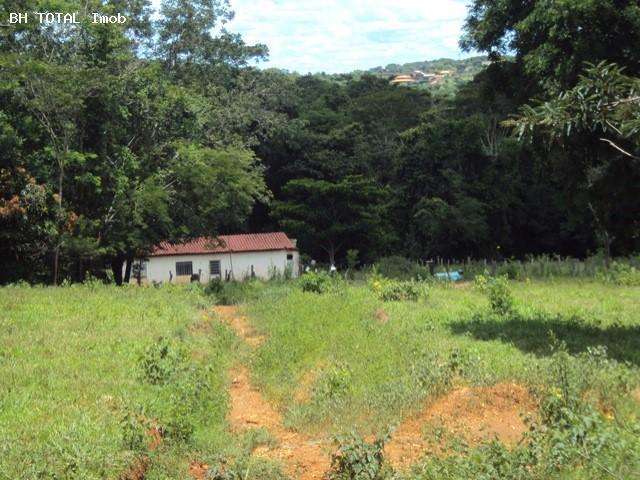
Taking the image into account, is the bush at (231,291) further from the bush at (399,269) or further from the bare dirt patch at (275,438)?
the bare dirt patch at (275,438)

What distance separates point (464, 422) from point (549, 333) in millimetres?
3730

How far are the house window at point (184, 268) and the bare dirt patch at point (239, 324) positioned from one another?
84.0 ft

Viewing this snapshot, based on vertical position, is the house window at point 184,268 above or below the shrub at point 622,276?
below

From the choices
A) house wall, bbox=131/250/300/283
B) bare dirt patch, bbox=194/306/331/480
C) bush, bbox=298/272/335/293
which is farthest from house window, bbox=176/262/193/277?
bare dirt patch, bbox=194/306/331/480

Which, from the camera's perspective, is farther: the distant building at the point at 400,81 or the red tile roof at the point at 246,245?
the distant building at the point at 400,81

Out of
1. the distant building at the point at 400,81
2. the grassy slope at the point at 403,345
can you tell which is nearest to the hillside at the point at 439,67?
the distant building at the point at 400,81

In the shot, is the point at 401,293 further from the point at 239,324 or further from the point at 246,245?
the point at 246,245

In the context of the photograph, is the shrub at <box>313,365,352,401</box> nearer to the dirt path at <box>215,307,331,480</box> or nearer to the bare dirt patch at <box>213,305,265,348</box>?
the dirt path at <box>215,307,331,480</box>

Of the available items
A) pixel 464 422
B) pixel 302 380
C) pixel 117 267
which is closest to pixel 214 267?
pixel 117 267

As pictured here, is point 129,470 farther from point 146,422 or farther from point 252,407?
point 252,407

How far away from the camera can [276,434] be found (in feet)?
27.5

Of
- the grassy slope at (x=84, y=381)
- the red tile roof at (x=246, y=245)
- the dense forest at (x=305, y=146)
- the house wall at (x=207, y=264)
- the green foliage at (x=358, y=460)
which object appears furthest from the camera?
the house wall at (x=207, y=264)

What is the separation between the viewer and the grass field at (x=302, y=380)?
5941 mm

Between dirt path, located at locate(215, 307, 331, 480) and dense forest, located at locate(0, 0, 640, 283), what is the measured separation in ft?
15.3
